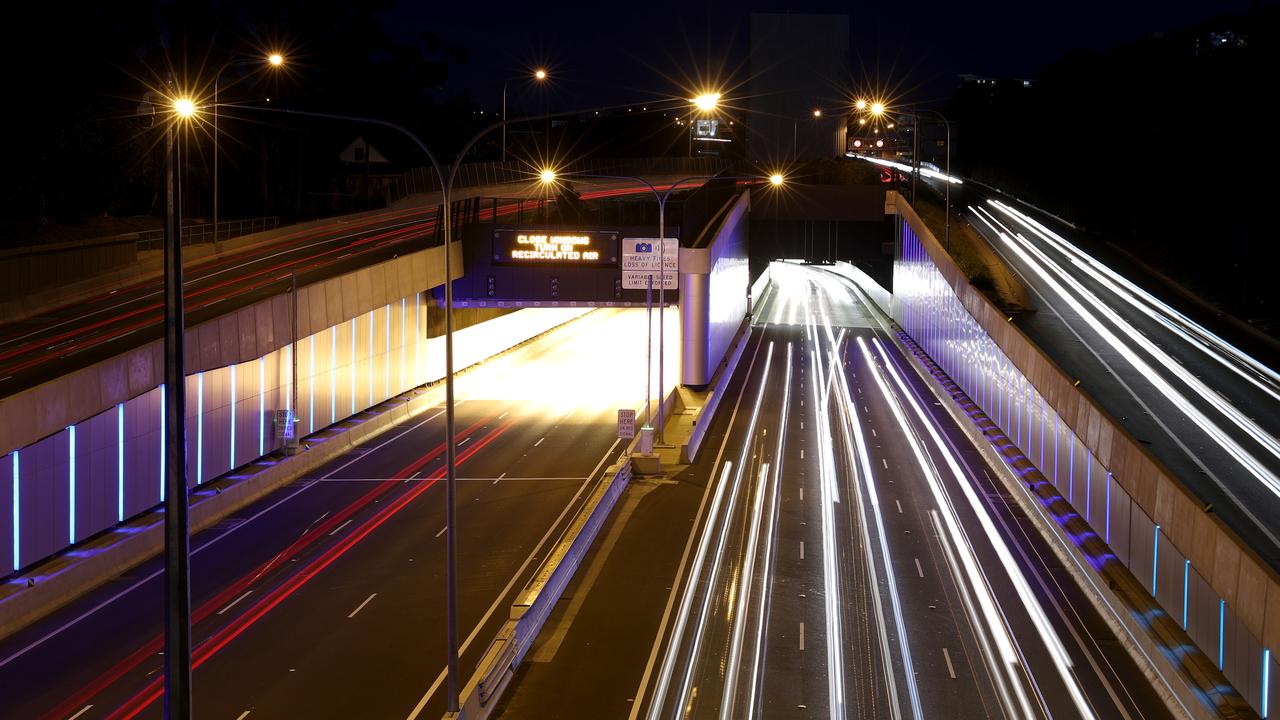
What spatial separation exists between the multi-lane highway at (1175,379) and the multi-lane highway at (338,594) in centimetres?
1363

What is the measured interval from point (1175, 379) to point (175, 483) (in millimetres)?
29089

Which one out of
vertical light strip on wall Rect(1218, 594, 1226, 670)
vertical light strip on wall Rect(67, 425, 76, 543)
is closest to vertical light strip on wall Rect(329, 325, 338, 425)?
vertical light strip on wall Rect(67, 425, 76, 543)

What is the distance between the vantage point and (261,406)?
3547 centimetres

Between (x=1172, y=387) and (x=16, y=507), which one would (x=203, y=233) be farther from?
(x=1172, y=387)

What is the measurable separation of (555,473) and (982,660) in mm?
17317

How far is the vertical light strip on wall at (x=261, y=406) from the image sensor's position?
35.3 m

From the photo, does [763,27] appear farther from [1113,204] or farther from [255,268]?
[255,268]

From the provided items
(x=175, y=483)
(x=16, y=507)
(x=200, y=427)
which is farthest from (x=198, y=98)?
(x=175, y=483)

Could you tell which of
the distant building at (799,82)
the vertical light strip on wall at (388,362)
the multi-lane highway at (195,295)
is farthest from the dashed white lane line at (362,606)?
the distant building at (799,82)

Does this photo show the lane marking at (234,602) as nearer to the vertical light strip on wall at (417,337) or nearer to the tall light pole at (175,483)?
the tall light pole at (175,483)

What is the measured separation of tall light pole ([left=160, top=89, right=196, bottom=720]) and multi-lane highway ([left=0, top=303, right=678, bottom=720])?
7887 millimetres

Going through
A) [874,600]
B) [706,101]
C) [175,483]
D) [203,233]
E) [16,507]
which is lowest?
[874,600]

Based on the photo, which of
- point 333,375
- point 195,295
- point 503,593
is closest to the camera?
point 503,593

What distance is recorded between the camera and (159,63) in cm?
6481
